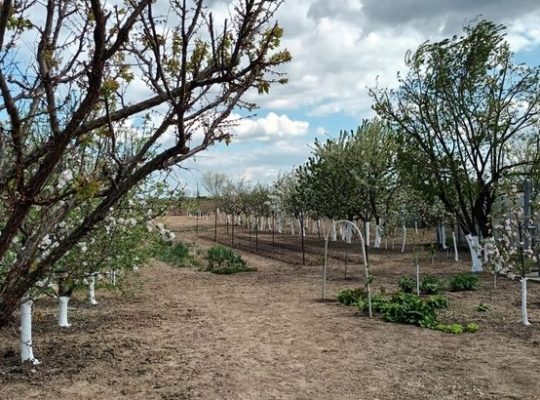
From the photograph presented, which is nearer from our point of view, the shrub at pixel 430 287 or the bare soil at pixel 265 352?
the bare soil at pixel 265 352

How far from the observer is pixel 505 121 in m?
17.4

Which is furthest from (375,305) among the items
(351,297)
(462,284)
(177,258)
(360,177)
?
(360,177)

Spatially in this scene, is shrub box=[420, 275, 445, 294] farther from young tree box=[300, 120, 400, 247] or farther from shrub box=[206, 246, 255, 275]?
young tree box=[300, 120, 400, 247]

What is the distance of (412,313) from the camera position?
30.6 feet

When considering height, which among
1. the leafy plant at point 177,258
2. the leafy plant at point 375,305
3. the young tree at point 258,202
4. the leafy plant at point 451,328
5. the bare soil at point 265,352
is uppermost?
the young tree at point 258,202

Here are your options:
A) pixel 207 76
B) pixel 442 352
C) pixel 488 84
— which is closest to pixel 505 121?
pixel 488 84

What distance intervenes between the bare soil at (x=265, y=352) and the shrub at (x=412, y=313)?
27 cm

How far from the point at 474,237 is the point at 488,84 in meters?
4.82

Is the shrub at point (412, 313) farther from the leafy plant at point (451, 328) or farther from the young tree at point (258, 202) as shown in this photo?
the young tree at point (258, 202)

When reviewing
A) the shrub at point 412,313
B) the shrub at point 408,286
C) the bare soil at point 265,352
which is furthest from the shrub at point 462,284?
the shrub at point 412,313

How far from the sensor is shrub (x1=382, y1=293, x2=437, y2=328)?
A: 9.10m

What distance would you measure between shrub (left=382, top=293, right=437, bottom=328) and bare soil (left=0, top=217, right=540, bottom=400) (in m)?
0.27

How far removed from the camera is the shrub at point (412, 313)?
9102 mm

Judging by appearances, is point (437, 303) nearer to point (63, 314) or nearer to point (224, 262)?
point (63, 314)
